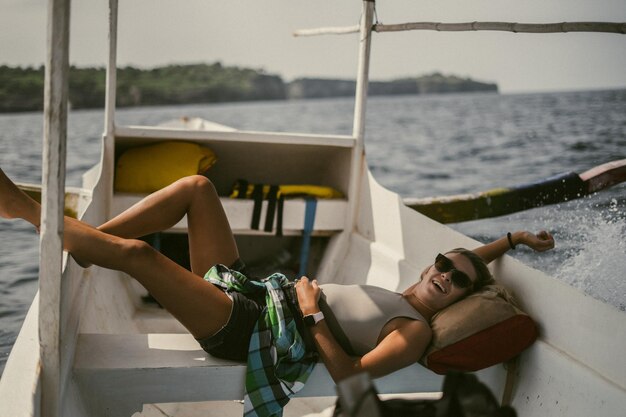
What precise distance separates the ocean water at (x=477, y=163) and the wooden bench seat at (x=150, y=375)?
2.15m

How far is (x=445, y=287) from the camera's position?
92.0 inches

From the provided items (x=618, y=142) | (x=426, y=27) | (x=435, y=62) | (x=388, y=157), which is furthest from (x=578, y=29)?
(x=435, y=62)

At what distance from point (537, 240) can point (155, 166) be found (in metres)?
2.28

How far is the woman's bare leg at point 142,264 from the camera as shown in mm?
2094

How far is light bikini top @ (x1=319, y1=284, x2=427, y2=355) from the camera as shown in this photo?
226 cm

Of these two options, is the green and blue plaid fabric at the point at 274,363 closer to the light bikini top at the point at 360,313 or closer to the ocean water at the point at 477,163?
the light bikini top at the point at 360,313

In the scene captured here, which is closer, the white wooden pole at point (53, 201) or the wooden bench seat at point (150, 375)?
the white wooden pole at point (53, 201)

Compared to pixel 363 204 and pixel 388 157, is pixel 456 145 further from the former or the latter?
pixel 363 204

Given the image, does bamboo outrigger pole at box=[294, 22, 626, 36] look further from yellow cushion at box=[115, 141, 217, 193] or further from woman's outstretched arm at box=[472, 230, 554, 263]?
yellow cushion at box=[115, 141, 217, 193]

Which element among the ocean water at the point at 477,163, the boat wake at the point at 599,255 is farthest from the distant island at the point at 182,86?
the boat wake at the point at 599,255

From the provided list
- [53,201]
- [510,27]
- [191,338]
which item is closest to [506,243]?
[510,27]

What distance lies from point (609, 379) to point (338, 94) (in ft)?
222

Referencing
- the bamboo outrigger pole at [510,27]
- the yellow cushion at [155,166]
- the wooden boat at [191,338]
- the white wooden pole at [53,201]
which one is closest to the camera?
the white wooden pole at [53,201]

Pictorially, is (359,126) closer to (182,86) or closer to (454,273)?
(454,273)
